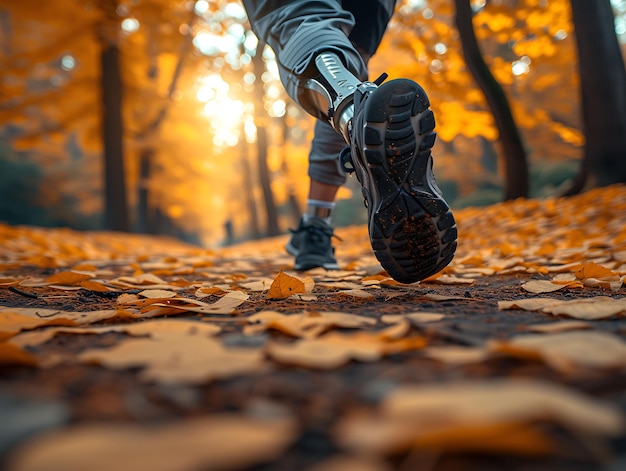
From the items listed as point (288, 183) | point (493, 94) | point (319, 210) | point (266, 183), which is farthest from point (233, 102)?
point (319, 210)

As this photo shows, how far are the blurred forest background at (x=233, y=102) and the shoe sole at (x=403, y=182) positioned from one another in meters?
3.47

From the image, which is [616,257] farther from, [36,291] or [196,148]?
[196,148]

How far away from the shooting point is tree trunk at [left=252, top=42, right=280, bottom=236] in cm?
880

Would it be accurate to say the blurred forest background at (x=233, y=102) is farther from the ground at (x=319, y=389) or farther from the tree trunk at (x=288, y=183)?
the ground at (x=319, y=389)

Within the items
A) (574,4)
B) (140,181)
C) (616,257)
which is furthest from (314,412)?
(140,181)

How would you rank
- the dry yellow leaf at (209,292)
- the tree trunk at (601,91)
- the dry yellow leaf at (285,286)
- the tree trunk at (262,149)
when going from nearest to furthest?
the dry yellow leaf at (285,286) → the dry yellow leaf at (209,292) → the tree trunk at (601,91) → the tree trunk at (262,149)

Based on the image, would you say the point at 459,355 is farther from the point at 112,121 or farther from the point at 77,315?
the point at 112,121

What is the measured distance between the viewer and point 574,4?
3.95 metres

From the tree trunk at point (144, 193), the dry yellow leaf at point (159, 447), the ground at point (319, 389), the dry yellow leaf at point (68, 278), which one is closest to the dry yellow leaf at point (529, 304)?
the ground at point (319, 389)

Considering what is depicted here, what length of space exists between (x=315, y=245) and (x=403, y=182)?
32.8 inches

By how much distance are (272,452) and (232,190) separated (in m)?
18.5

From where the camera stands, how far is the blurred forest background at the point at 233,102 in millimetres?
4746

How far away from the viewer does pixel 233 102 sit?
37.1 ft

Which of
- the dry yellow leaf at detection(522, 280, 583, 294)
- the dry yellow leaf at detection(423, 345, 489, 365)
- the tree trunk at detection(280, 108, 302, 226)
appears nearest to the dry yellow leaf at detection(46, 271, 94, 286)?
the dry yellow leaf at detection(423, 345, 489, 365)
